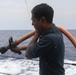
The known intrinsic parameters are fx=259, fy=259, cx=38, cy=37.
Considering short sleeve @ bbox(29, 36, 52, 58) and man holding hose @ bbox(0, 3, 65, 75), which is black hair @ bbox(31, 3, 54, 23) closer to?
man holding hose @ bbox(0, 3, 65, 75)

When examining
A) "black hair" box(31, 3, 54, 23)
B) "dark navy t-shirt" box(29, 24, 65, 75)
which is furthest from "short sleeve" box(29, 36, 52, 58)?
"black hair" box(31, 3, 54, 23)

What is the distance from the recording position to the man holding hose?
1.69 meters

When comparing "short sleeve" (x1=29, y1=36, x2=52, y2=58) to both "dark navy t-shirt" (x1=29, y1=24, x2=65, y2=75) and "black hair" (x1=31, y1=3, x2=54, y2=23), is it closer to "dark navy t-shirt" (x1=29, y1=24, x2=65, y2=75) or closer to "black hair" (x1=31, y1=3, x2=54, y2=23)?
"dark navy t-shirt" (x1=29, y1=24, x2=65, y2=75)

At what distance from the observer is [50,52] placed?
171 centimetres

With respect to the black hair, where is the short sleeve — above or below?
below

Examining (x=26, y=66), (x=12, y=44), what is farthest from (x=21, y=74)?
(x=12, y=44)

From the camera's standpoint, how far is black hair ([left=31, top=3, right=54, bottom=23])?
1693mm

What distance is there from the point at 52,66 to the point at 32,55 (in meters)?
0.16

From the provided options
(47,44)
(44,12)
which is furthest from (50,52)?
(44,12)

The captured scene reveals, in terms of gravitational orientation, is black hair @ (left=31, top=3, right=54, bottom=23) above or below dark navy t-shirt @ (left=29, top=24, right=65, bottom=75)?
above

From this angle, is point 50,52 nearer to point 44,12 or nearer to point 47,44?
point 47,44

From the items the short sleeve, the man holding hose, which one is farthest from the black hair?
the short sleeve

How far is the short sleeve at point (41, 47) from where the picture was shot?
169 centimetres

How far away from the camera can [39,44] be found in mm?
1714
